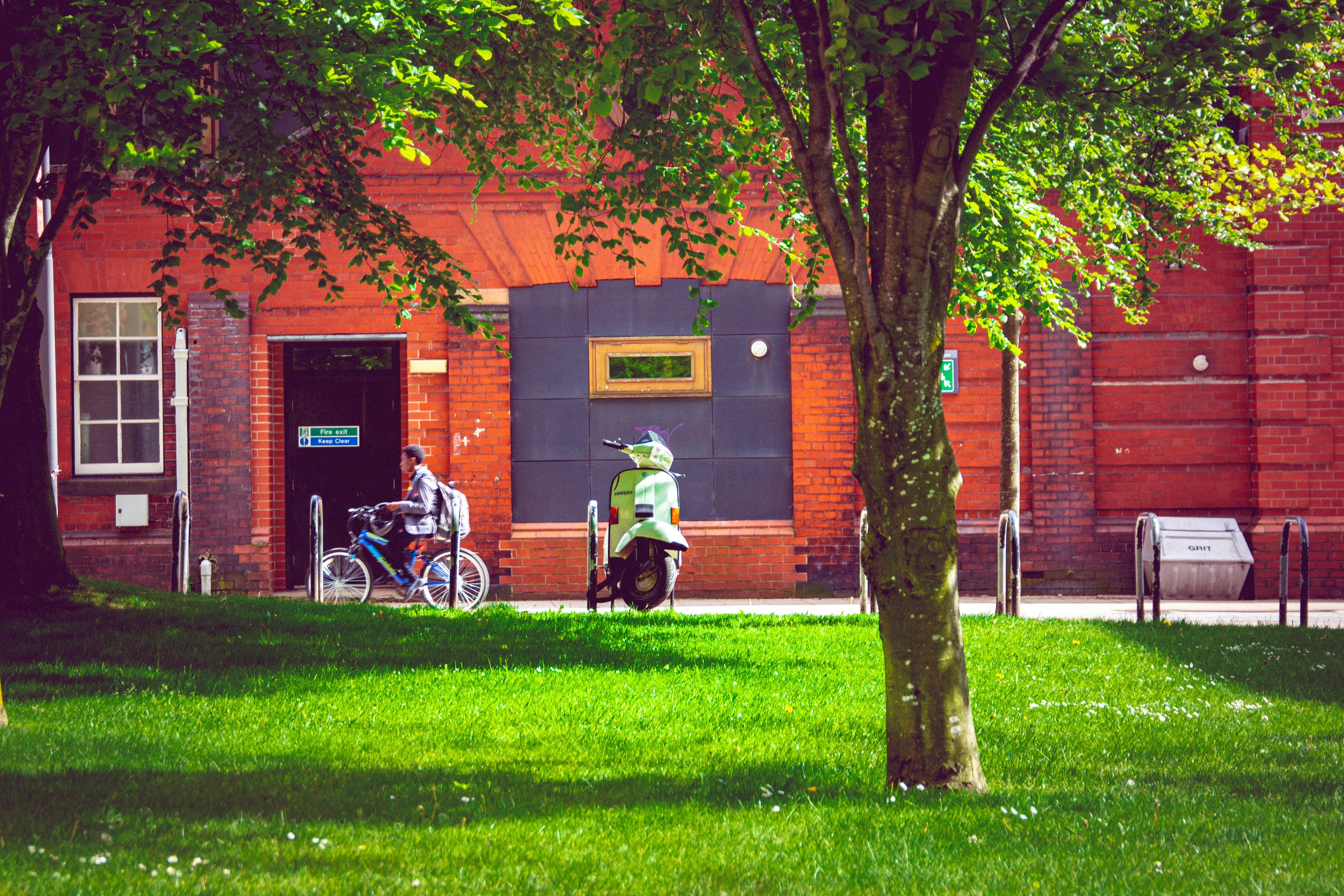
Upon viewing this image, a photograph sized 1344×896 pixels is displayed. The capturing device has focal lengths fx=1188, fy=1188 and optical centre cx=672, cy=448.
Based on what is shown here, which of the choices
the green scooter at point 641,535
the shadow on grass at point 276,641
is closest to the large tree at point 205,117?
the shadow on grass at point 276,641

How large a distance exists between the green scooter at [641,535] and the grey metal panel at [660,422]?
3330mm

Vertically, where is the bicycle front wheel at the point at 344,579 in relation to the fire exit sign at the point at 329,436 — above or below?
below

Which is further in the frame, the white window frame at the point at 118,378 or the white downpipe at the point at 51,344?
the white window frame at the point at 118,378

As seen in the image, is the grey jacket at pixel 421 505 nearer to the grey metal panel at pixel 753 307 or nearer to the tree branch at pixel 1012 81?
the grey metal panel at pixel 753 307

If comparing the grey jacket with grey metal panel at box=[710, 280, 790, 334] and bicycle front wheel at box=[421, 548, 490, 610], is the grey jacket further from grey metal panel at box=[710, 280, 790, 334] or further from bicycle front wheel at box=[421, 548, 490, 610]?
grey metal panel at box=[710, 280, 790, 334]

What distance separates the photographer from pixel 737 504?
47.5 ft

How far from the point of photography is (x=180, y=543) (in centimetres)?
1101

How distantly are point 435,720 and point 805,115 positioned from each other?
415cm

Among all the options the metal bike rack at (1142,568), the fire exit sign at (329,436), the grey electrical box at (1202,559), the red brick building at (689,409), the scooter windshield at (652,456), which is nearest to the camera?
the metal bike rack at (1142,568)

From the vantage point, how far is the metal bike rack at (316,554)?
11.5 meters

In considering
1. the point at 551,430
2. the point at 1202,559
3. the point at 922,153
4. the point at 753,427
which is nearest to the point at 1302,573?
the point at 1202,559

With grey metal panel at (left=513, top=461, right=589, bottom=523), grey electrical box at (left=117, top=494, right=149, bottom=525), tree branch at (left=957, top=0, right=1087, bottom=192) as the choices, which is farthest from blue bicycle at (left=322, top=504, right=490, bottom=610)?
tree branch at (left=957, top=0, right=1087, bottom=192)

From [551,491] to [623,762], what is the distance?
9512 millimetres

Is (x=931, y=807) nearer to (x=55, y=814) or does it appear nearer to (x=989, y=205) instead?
(x=55, y=814)
